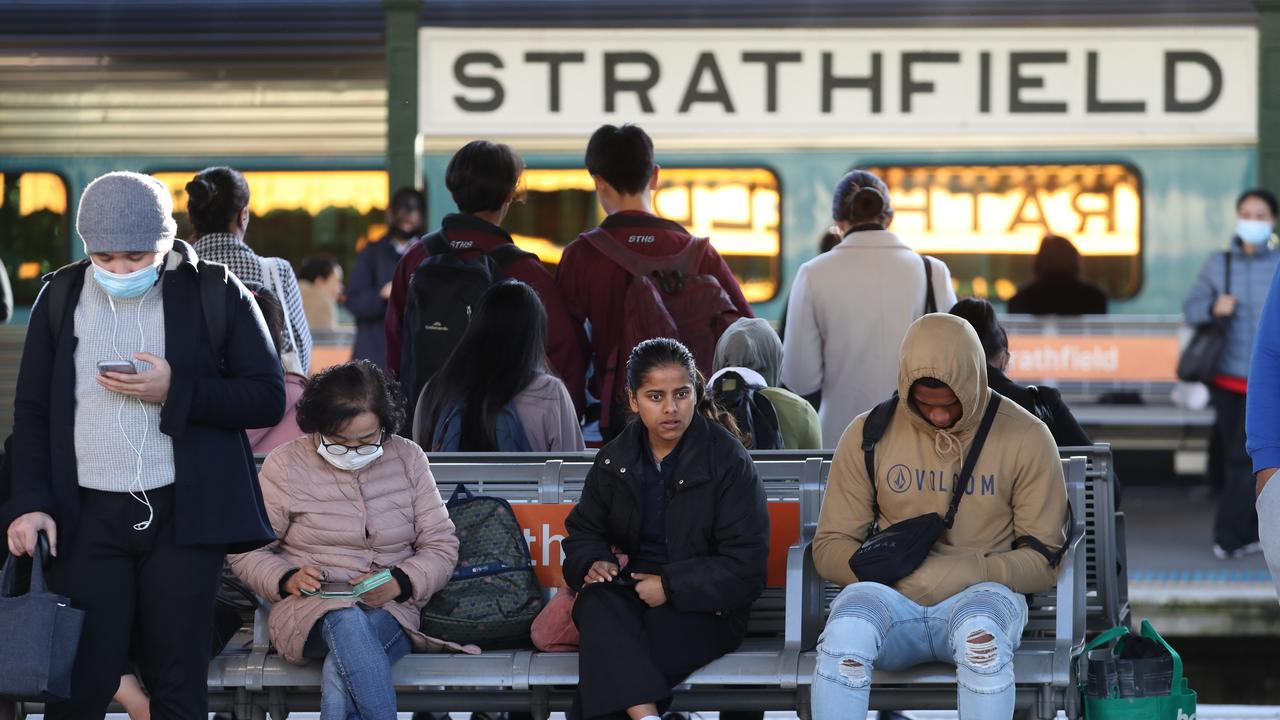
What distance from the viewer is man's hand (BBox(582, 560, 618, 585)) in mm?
4383

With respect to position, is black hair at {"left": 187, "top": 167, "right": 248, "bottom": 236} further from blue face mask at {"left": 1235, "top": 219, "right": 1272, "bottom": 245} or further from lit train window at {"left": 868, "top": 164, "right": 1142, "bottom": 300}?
blue face mask at {"left": 1235, "top": 219, "right": 1272, "bottom": 245}

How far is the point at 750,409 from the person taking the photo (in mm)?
5199

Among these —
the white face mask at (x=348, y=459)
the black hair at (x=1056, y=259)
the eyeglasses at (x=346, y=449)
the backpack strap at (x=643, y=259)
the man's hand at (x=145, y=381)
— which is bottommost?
the white face mask at (x=348, y=459)

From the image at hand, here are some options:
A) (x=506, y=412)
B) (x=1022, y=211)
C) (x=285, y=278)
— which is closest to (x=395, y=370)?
(x=285, y=278)

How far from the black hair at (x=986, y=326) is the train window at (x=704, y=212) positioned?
376cm

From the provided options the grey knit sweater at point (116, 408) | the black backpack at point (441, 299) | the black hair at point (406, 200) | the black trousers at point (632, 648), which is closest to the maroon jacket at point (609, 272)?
the black backpack at point (441, 299)

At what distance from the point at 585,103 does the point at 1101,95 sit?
2525mm

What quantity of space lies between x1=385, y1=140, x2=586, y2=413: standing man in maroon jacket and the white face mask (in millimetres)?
1172

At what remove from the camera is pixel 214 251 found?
5770mm

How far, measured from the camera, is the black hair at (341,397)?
14.6 ft

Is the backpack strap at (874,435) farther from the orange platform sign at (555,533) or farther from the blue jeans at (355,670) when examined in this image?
the blue jeans at (355,670)

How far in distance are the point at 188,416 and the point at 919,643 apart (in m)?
1.78

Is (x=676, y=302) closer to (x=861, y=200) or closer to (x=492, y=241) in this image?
(x=492, y=241)

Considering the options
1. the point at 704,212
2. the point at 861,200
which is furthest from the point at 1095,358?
the point at 861,200
